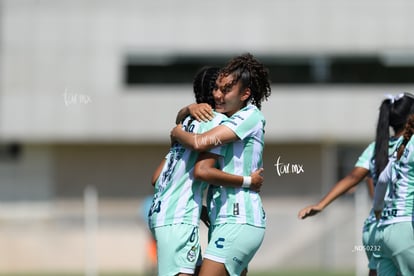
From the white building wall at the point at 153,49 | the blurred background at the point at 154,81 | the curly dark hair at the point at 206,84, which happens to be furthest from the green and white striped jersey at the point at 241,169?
the white building wall at the point at 153,49

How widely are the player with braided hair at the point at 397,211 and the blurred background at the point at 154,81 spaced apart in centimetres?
2049

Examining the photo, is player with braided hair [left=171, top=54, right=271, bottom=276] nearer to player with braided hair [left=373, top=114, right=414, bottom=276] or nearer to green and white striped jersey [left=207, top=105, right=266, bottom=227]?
green and white striped jersey [left=207, top=105, right=266, bottom=227]

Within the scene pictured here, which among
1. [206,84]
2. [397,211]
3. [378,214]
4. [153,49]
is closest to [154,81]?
[153,49]

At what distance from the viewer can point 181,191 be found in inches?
253

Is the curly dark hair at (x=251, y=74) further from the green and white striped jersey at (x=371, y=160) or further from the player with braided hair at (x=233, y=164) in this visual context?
the green and white striped jersey at (x=371, y=160)

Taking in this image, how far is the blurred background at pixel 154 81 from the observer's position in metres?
28.6

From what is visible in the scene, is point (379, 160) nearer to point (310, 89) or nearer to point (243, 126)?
point (243, 126)

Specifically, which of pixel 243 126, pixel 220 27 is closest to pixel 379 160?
pixel 243 126

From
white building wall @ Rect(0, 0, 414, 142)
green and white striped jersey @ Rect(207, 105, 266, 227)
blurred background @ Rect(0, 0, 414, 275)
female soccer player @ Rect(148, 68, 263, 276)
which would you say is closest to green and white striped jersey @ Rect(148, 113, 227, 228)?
female soccer player @ Rect(148, 68, 263, 276)

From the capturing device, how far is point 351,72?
29.8 meters

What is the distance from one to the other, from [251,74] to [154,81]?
22.9 metres

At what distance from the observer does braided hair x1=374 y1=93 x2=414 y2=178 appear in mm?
7480

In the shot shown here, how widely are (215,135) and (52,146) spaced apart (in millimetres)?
24198

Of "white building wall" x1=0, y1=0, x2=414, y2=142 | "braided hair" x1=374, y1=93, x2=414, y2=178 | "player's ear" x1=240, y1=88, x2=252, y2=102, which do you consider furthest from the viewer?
"white building wall" x1=0, y1=0, x2=414, y2=142
